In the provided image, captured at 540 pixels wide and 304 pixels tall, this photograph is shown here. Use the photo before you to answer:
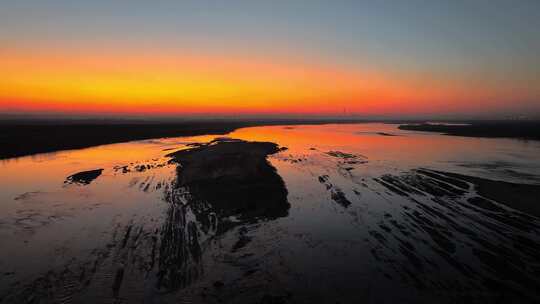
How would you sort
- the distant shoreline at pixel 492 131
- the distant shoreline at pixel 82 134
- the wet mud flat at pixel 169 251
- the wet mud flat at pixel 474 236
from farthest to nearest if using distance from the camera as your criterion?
1. the distant shoreline at pixel 492 131
2. the distant shoreline at pixel 82 134
3. the wet mud flat at pixel 474 236
4. the wet mud flat at pixel 169 251

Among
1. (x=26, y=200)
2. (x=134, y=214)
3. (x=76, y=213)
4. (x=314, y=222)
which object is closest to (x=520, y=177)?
(x=314, y=222)

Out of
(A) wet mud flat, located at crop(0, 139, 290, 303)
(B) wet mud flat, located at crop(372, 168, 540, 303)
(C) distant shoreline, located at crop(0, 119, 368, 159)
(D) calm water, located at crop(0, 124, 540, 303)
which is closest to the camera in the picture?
(A) wet mud flat, located at crop(0, 139, 290, 303)

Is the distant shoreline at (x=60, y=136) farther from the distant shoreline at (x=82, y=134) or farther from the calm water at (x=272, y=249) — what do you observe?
the calm water at (x=272, y=249)

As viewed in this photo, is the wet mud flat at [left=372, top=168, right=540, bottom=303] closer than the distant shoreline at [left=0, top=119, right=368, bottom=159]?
Yes

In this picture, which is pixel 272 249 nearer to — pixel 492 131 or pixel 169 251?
pixel 169 251

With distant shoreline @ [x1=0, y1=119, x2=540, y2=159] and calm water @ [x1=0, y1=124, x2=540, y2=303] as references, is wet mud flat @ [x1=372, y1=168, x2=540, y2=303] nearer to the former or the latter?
calm water @ [x1=0, y1=124, x2=540, y2=303]

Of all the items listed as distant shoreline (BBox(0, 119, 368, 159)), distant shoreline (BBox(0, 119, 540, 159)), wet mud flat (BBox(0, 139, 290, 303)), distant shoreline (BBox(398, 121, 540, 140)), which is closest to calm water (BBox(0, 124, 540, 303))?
wet mud flat (BBox(0, 139, 290, 303))

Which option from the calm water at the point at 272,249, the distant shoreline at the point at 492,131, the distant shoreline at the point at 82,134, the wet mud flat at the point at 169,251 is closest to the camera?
the wet mud flat at the point at 169,251

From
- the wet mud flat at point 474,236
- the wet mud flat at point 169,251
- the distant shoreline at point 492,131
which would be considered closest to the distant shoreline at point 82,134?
the distant shoreline at point 492,131

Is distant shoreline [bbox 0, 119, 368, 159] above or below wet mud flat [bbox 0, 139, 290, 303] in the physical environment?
above
